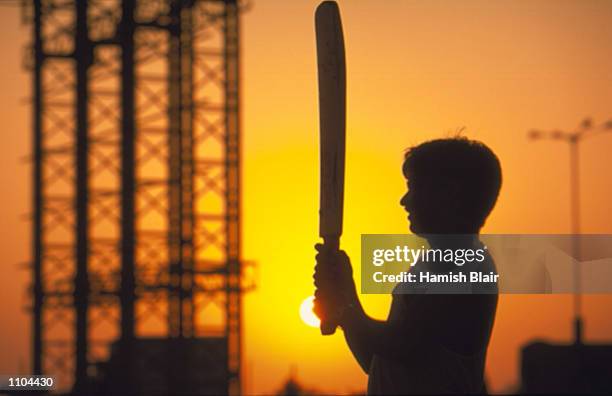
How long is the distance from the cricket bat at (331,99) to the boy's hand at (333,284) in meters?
0.03

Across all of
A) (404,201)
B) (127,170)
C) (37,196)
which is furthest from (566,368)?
(404,201)

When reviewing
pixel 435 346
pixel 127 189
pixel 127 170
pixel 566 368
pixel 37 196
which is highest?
pixel 127 170

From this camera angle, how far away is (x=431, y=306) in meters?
3.40

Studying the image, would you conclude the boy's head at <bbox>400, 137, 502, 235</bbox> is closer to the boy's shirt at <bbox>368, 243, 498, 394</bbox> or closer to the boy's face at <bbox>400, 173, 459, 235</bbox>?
the boy's face at <bbox>400, 173, 459, 235</bbox>

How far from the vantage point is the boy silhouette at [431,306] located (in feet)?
11.1

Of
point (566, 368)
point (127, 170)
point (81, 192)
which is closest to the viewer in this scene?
point (127, 170)

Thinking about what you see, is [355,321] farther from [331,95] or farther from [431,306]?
[331,95]

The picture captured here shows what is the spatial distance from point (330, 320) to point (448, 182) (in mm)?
470

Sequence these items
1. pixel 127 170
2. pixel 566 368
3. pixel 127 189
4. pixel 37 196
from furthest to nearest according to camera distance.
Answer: pixel 566 368 → pixel 37 196 → pixel 127 189 → pixel 127 170

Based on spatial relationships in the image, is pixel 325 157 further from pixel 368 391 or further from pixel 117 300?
pixel 117 300

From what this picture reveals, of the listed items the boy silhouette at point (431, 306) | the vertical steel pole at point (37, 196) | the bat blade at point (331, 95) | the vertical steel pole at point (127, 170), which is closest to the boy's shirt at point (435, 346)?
the boy silhouette at point (431, 306)

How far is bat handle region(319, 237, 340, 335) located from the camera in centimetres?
344

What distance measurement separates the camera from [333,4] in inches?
135

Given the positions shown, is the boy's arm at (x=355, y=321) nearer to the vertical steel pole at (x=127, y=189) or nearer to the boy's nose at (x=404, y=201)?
the boy's nose at (x=404, y=201)
